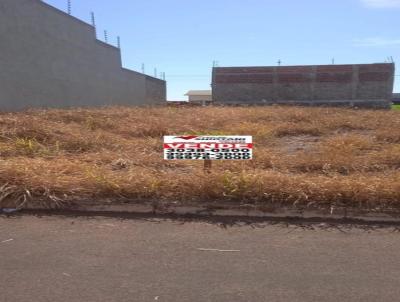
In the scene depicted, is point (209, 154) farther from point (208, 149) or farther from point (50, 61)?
point (50, 61)

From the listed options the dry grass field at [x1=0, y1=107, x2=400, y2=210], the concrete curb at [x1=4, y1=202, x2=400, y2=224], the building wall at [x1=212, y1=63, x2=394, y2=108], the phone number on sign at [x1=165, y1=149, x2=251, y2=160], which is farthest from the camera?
the building wall at [x1=212, y1=63, x2=394, y2=108]

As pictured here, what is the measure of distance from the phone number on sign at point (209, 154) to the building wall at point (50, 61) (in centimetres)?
1262

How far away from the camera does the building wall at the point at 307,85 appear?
4019 centimetres

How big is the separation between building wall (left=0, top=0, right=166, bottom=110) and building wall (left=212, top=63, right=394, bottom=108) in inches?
438

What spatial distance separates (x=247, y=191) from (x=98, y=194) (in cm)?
172

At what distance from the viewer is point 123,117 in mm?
14430

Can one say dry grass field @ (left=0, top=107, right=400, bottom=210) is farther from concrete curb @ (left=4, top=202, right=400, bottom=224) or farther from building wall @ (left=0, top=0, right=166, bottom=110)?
building wall @ (left=0, top=0, right=166, bottom=110)

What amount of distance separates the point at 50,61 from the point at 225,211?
60.1ft

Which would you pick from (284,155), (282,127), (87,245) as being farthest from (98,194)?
(282,127)

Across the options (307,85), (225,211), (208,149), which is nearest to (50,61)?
(208,149)

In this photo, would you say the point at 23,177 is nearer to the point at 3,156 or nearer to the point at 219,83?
the point at 3,156

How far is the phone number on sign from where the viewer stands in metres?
6.49

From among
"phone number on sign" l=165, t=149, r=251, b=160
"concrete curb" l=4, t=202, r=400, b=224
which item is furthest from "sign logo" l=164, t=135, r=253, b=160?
"concrete curb" l=4, t=202, r=400, b=224

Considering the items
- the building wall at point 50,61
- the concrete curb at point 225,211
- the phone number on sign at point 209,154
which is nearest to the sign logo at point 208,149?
the phone number on sign at point 209,154
